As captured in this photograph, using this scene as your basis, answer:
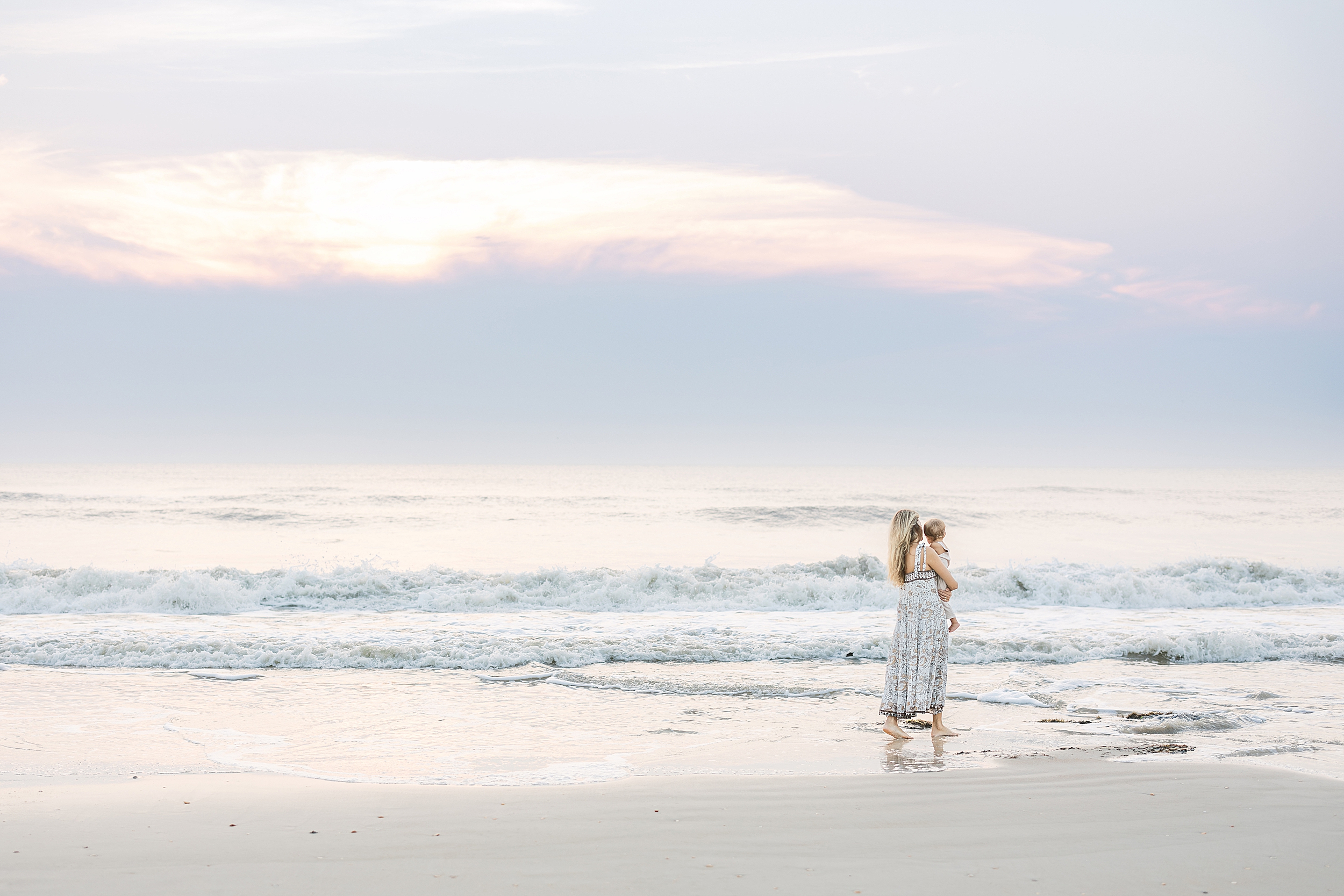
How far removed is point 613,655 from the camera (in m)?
12.0

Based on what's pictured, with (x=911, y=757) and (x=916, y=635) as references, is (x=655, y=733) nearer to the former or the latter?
(x=911, y=757)

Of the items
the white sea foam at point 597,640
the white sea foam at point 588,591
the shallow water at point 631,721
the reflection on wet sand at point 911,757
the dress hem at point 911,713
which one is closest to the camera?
the reflection on wet sand at point 911,757

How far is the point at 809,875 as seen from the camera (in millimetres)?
4562

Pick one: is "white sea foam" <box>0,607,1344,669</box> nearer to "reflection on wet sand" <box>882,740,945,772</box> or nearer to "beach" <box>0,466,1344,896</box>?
"beach" <box>0,466,1344,896</box>

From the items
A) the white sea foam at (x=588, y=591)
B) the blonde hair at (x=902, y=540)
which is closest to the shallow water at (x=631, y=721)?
the blonde hair at (x=902, y=540)

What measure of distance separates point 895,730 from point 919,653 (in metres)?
0.69

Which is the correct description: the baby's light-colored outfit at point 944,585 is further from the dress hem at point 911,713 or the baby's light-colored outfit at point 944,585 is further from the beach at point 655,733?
the beach at point 655,733

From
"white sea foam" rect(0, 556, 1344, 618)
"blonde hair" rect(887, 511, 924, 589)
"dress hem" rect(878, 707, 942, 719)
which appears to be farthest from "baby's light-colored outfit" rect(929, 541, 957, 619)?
"white sea foam" rect(0, 556, 1344, 618)

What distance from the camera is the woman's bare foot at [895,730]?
772 centimetres

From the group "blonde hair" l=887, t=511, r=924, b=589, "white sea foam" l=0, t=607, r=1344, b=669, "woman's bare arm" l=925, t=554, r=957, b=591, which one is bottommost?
"white sea foam" l=0, t=607, r=1344, b=669

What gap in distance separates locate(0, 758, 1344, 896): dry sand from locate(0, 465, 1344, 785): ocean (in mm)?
564

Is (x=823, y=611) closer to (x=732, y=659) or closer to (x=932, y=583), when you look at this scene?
(x=732, y=659)

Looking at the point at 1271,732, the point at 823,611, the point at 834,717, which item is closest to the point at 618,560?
the point at 823,611

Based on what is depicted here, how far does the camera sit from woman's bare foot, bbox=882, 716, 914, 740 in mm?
7719
